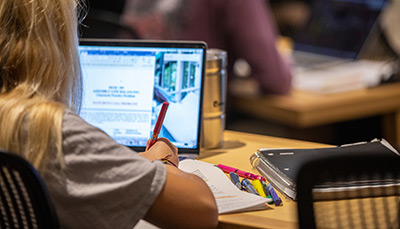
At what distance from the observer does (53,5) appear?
1.08 metres

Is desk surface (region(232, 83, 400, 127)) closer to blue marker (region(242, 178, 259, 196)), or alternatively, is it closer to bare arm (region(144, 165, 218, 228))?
blue marker (region(242, 178, 259, 196))

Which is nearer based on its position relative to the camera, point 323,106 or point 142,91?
point 142,91

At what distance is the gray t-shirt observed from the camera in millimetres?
1012

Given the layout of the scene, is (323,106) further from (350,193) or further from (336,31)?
(350,193)

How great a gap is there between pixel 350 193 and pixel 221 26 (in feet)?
4.70

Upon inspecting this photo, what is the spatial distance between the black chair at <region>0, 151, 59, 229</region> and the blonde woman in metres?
0.03

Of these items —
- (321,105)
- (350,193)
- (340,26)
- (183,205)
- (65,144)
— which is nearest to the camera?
(65,144)

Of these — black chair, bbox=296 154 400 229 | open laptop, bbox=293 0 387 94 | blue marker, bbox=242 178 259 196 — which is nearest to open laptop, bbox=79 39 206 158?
blue marker, bbox=242 178 259 196

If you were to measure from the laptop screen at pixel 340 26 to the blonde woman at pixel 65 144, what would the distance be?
80.3 inches

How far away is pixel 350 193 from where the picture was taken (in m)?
1.22

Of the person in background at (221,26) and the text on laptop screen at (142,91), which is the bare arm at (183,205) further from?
the person in background at (221,26)

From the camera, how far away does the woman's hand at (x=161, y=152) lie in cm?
134

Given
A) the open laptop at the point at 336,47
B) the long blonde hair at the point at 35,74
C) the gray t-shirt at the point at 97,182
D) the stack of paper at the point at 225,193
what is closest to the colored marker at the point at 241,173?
the stack of paper at the point at 225,193

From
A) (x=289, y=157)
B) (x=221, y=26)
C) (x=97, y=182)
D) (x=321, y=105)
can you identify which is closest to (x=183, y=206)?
(x=97, y=182)
